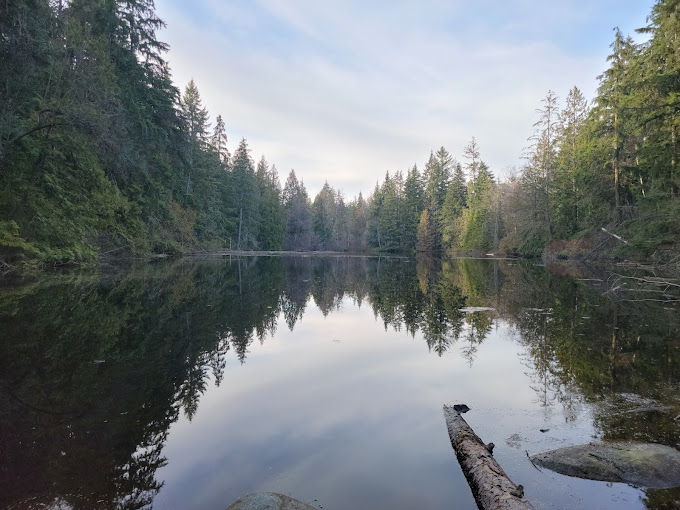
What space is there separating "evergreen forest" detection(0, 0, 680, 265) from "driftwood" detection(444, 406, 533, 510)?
15.5 m

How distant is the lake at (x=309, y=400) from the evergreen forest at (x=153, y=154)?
27.6ft

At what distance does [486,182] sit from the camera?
184ft

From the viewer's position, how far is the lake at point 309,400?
3168 millimetres

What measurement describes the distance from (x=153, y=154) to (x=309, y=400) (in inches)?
1094

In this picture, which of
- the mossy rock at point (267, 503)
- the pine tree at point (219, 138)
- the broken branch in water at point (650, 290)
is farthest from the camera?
the pine tree at point (219, 138)

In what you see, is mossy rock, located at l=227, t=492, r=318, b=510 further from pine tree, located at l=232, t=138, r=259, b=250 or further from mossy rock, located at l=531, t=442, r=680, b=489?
pine tree, located at l=232, t=138, r=259, b=250

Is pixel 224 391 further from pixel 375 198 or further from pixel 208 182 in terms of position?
pixel 375 198

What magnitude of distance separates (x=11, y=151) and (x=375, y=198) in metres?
71.5

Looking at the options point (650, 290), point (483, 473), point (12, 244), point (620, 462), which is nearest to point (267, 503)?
point (483, 473)

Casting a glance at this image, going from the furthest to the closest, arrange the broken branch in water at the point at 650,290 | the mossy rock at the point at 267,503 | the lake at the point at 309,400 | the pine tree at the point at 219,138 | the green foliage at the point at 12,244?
the pine tree at the point at 219,138 < the green foliage at the point at 12,244 < the broken branch in water at the point at 650,290 < the lake at the point at 309,400 < the mossy rock at the point at 267,503

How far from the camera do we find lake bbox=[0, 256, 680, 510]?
3168 mm

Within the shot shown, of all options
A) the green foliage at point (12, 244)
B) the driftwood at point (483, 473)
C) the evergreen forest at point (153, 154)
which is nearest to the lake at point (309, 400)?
Result: the driftwood at point (483, 473)

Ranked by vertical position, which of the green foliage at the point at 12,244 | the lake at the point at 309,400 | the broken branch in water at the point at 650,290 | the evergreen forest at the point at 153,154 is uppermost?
the evergreen forest at the point at 153,154

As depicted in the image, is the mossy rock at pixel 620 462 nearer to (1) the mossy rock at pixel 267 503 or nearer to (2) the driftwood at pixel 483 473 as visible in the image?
(2) the driftwood at pixel 483 473
